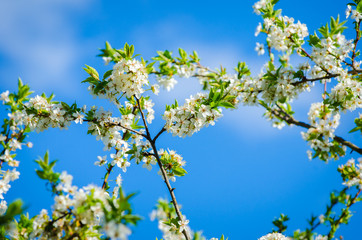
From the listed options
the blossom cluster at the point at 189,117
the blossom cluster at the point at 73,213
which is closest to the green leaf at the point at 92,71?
the blossom cluster at the point at 189,117

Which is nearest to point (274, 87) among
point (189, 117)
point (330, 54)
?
point (330, 54)

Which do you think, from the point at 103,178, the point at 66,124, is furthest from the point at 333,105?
the point at 66,124

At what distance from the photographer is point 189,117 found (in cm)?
362

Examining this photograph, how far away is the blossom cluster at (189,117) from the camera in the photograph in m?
3.58

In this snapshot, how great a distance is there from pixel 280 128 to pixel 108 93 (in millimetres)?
5459

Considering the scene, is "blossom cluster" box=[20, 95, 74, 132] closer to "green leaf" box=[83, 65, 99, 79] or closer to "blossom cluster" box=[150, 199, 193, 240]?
"green leaf" box=[83, 65, 99, 79]

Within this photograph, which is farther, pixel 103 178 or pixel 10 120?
pixel 10 120

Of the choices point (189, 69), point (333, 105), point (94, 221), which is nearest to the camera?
point (94, 221)

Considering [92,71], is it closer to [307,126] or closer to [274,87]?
[274,87]

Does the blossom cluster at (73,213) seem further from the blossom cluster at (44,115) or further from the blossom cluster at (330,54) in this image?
the blossom cluster at (330,54)

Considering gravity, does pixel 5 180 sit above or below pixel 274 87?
below

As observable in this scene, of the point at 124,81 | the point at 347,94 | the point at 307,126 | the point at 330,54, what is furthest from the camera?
the point at 307,126

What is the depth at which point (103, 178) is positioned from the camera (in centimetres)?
361

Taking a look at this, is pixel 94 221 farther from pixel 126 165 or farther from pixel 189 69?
pixel 189 69
